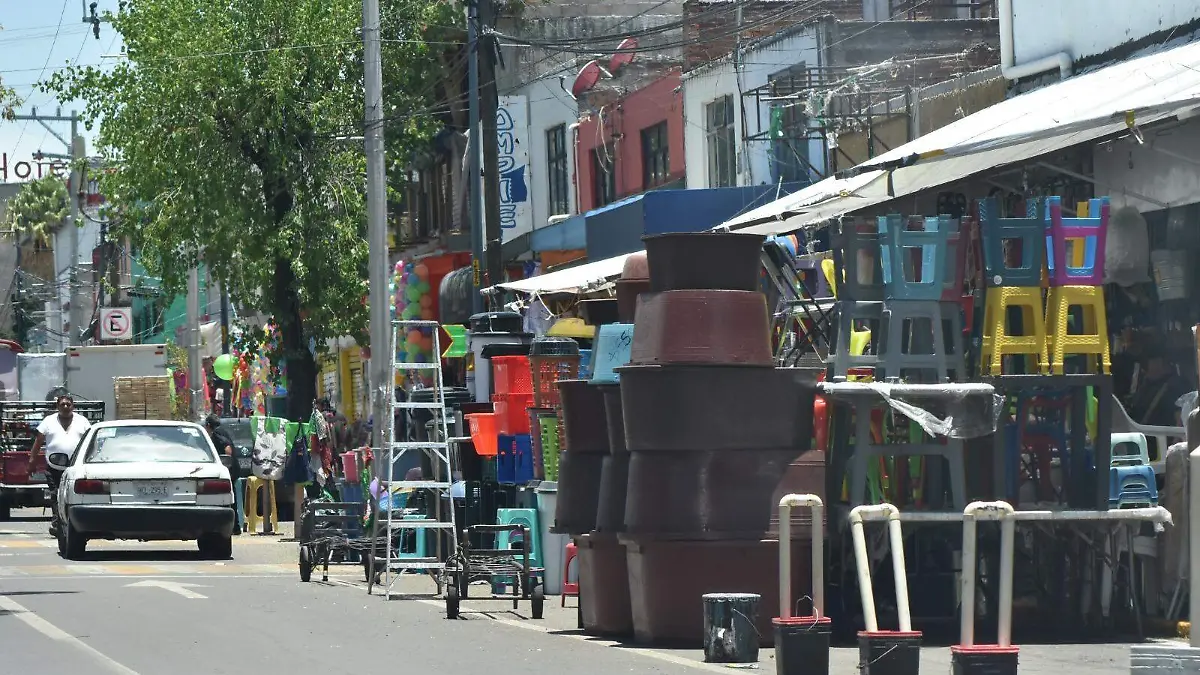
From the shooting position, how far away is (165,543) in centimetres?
2670

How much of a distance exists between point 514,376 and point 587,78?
1746cm

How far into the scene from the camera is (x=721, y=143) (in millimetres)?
29375

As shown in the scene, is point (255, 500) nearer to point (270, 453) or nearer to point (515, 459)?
point (270, 453)

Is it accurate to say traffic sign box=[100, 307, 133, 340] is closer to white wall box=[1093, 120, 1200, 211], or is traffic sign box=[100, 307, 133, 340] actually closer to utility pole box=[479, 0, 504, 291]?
utility pole box=[479, 0, 504, 291]

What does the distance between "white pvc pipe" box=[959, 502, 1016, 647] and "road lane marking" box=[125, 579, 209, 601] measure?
27.5ft

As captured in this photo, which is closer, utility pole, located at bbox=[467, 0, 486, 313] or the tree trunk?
utility pole, located at bbox=[467, 0, 486, 313]

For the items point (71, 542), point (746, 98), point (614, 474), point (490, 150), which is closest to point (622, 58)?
point (746, 98)

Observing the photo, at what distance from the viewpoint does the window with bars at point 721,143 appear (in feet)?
94.7

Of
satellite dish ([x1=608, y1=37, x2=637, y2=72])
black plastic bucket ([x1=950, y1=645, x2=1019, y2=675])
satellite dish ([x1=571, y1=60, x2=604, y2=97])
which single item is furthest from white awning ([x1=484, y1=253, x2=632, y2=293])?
satellite dish ([x1=608, y1=37, x2=637, y2=72])

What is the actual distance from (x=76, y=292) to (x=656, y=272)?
256 ft

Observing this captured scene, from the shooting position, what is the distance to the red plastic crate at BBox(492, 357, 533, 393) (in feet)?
61.5

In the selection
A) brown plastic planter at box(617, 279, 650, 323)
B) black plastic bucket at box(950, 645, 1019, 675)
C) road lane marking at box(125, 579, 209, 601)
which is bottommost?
road lane marking at box(125, 579, 209, 601)

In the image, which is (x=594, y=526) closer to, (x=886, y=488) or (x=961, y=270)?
(x=886, y=488)

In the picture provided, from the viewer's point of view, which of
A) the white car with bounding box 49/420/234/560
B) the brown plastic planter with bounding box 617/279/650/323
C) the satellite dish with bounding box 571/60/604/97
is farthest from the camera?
the satellite dish with bounding box 571/60/604/97
